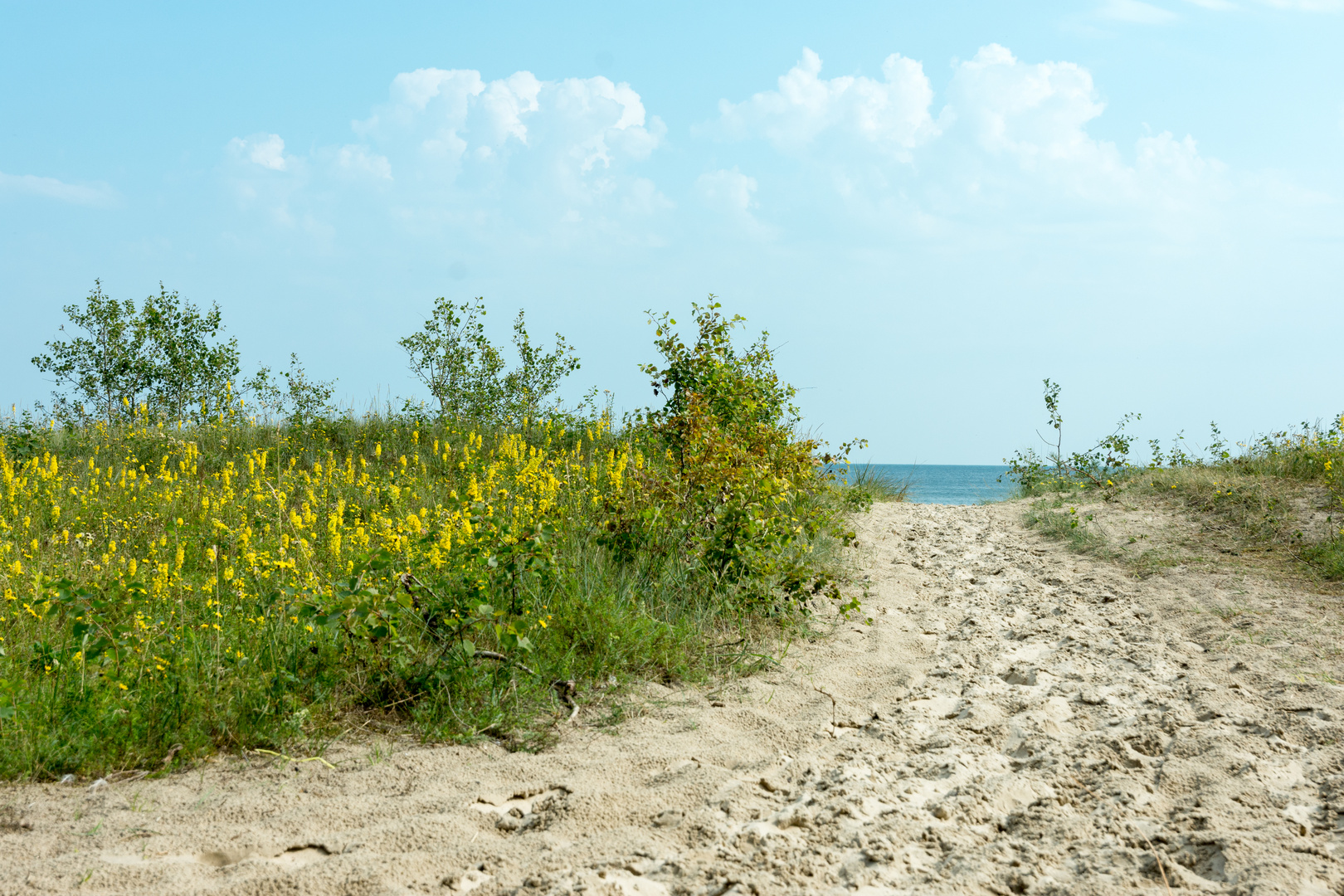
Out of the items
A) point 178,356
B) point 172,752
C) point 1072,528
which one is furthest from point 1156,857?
point 178,356

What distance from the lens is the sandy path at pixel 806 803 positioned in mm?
2318

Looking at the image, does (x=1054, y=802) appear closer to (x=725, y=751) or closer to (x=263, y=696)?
(x=725, y=751)

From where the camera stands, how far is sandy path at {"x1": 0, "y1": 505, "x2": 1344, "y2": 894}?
7.61 ft

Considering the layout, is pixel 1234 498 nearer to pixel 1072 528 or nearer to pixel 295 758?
pixel 1072 528

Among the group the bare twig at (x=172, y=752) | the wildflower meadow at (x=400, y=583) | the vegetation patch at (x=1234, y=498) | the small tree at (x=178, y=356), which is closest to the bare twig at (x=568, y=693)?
the wildflower meadow at (x=400, y=583)

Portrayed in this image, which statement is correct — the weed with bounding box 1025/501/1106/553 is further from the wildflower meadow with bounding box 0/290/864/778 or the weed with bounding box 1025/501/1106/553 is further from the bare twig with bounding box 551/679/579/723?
the bare twig with bounding box 551/679/579/723

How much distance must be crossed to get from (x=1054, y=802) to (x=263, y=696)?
3.09 m

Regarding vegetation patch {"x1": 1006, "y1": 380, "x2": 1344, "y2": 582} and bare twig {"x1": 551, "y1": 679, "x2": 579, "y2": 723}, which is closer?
bare twig {"x1": 551, "y1": 679, "x2": 579, "y2": 723}

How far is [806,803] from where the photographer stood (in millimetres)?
2779

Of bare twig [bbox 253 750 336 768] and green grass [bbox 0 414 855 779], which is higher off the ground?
green grass [bbox 0 414 855 779]

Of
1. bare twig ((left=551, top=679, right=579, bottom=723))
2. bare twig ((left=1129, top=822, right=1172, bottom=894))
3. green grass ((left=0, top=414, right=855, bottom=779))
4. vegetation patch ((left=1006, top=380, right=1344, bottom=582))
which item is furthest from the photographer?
vegetation patch ((left=1006, top=380, right=1344, bottom=582))

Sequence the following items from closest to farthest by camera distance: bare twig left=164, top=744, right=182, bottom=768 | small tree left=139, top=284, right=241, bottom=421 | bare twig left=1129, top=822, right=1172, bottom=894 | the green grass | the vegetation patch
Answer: bare twig left=1129, top=822, right=1172, bottom=894, bare twig left=164, top=744, right=182, bottom=768, the green grass, the vegetation patch, small tree left=139, top=284, right=241, bottom=421

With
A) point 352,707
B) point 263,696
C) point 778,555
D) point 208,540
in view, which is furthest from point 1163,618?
point 208,540

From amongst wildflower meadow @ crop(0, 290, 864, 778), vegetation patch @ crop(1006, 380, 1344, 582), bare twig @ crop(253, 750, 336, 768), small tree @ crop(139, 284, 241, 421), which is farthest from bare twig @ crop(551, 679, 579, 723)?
small tree @ crop(139, 284, 241, 421)
